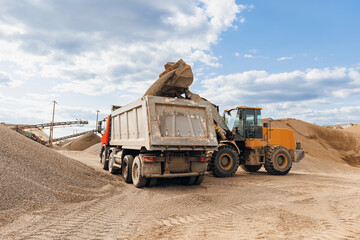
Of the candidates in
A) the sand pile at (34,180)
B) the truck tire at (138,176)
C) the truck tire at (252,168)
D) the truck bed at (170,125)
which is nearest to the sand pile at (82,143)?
the truck tire at (252,168)

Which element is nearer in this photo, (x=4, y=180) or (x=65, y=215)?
(x=65, y=215)

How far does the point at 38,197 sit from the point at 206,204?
149 inches

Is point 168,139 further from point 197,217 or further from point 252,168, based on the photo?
point 252,168

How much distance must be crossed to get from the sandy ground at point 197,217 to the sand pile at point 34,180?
42 cm

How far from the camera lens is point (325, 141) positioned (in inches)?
969

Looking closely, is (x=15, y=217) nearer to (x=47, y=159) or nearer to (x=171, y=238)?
(x=171, y=238)

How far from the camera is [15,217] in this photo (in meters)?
4.97

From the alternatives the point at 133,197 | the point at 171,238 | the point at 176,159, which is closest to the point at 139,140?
the point at 176,159

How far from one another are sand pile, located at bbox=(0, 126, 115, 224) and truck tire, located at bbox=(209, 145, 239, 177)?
4.44 meters

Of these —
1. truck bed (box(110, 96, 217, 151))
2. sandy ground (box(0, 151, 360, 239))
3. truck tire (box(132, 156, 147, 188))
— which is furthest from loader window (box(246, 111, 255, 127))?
truck tire (box(132, 156, 147, 188))

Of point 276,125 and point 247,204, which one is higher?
point 276,125

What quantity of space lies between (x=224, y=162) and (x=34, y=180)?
7.30m

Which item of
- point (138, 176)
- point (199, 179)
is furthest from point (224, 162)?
point (138, 176)

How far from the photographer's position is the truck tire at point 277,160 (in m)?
12.5
